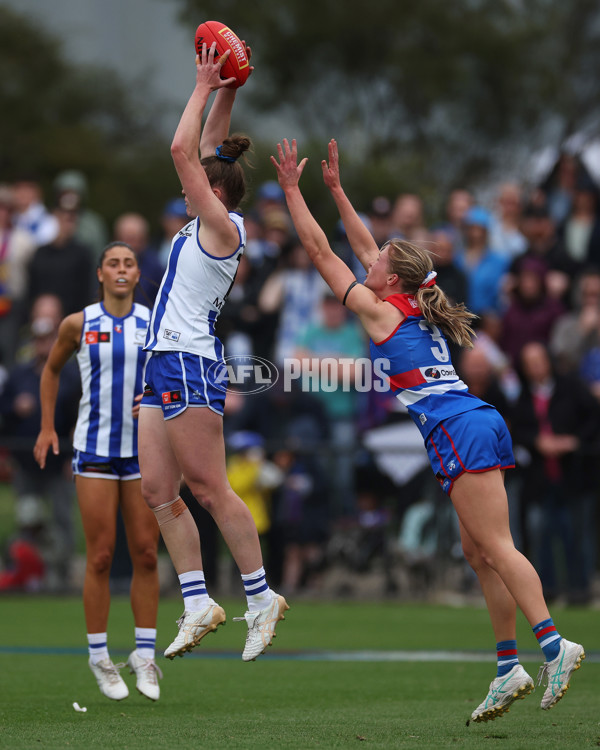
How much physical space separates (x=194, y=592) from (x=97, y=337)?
1.76m

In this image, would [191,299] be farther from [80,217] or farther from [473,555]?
[80,217]

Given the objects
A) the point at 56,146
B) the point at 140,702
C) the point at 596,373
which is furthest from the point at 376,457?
the point at 56,146

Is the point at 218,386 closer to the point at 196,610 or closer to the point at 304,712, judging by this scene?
the point at 196,610

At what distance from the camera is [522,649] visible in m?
9.59

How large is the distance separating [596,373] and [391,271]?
7185 millimetres

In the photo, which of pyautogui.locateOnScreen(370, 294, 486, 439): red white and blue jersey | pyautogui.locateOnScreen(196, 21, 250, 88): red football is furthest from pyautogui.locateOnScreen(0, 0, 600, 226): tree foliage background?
pyautogui.locateOnScreen(370, 294, 486, 439): red white and blue jersey

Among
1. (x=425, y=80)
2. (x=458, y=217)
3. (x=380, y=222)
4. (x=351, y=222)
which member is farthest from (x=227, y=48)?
(x=425, y=80)

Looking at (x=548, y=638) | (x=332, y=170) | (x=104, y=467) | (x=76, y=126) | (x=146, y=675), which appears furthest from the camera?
(x=76, y=126)

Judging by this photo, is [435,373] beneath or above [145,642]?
above

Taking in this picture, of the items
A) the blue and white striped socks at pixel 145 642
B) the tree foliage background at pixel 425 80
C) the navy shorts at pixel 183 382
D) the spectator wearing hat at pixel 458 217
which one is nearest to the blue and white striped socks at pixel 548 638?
the navy shorts at pixel 183 382

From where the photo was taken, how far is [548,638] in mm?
6234

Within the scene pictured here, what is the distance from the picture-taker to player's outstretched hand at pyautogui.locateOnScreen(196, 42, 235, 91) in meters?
6.55

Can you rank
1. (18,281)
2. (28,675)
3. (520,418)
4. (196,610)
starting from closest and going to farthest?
1. (196,610)
2. (28,675)
3. (520,418)
4. (18,281)

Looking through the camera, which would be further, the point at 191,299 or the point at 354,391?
the point at 354,391
